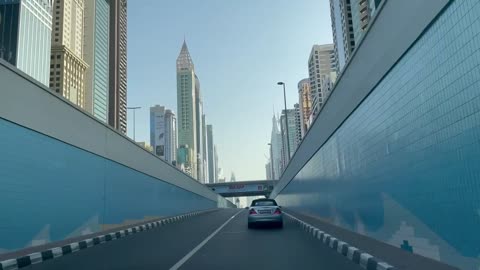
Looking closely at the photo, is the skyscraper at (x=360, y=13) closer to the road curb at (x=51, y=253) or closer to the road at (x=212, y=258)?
the road curb at (x=51, y=253)

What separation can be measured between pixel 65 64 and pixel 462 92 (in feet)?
380

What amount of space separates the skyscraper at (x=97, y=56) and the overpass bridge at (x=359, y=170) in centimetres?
9502

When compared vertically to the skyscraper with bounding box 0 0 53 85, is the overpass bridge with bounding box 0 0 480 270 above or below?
below

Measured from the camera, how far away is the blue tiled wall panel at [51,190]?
41.3ft

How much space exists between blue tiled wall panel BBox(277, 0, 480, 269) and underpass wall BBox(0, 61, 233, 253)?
32.8 ft

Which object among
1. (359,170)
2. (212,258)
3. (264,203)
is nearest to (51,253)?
(212,258)

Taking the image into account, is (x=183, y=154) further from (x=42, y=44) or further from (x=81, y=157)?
(x=81, y=157)

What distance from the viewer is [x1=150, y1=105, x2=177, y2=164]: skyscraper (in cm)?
10738

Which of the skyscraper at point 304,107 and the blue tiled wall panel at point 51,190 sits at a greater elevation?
the skyscraper at point 304,107

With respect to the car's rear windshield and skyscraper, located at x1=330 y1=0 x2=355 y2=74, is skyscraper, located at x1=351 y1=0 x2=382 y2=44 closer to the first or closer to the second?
skyscraper, located at x1=330 y1=0 x2=355 y2=74

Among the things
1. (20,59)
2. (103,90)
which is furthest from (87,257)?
(103,90)

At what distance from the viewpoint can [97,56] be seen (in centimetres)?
12988

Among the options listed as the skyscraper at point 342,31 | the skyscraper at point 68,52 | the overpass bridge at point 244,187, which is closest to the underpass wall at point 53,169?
the overpass bridge at point 244,187

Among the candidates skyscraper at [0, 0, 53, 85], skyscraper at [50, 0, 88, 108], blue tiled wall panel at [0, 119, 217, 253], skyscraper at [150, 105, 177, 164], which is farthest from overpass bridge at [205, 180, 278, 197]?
blue tiled wall panel at [0, 119, 217, 253]
